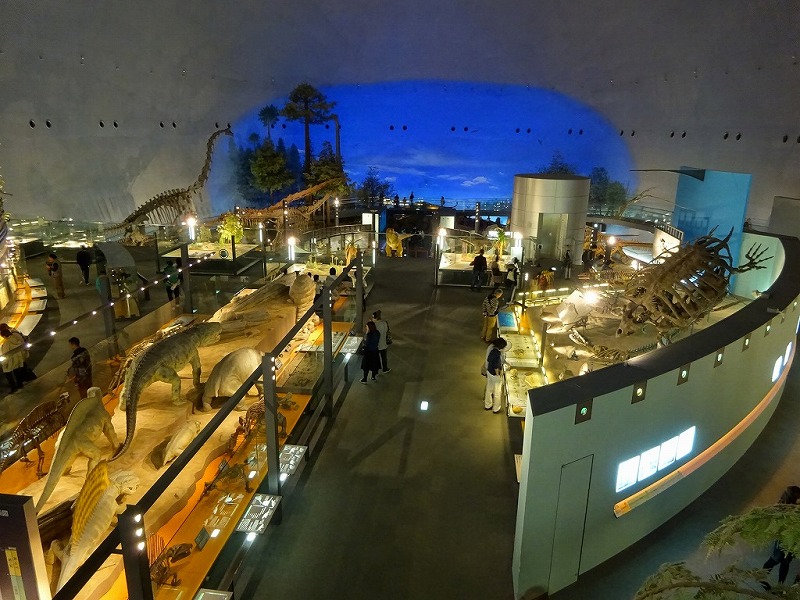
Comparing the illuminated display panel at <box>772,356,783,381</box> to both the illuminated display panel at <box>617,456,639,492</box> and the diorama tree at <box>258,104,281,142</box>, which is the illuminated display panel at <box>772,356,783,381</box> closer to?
the illuminated display panel at <box>617,456,639,492</box>

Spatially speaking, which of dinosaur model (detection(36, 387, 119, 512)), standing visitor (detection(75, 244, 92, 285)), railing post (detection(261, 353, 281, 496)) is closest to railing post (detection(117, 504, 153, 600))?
dinosaur model (detection(36, 387, 119, 512))

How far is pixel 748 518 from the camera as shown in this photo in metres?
2.87

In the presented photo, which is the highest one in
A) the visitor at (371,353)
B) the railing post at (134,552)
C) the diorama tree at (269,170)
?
the diorama tree at (269,170)

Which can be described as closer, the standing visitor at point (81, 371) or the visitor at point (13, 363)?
the standing visitor at point (81, 371)

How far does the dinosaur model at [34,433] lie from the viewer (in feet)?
17.2

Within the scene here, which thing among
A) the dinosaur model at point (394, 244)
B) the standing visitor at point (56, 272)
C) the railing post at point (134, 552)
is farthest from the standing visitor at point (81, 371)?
the dinosaur model at point (394, 244)

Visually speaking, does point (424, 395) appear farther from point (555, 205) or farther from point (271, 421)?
point (555, 205)

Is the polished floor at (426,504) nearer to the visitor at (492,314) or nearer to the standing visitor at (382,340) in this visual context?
the standing visitor at (382,340)

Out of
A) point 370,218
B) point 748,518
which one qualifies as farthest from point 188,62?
point 748,518

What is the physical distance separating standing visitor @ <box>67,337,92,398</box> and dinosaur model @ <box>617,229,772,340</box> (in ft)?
24.8

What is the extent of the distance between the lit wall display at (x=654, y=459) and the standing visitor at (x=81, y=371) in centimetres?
629

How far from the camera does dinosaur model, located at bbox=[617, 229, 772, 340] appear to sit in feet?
27.3

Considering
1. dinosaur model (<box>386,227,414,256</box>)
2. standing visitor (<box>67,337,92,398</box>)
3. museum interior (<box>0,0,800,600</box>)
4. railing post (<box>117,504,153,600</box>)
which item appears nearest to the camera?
railing post (<box>117,504,153,600</box>)

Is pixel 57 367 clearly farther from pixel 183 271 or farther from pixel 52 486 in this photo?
pixel 183 271
